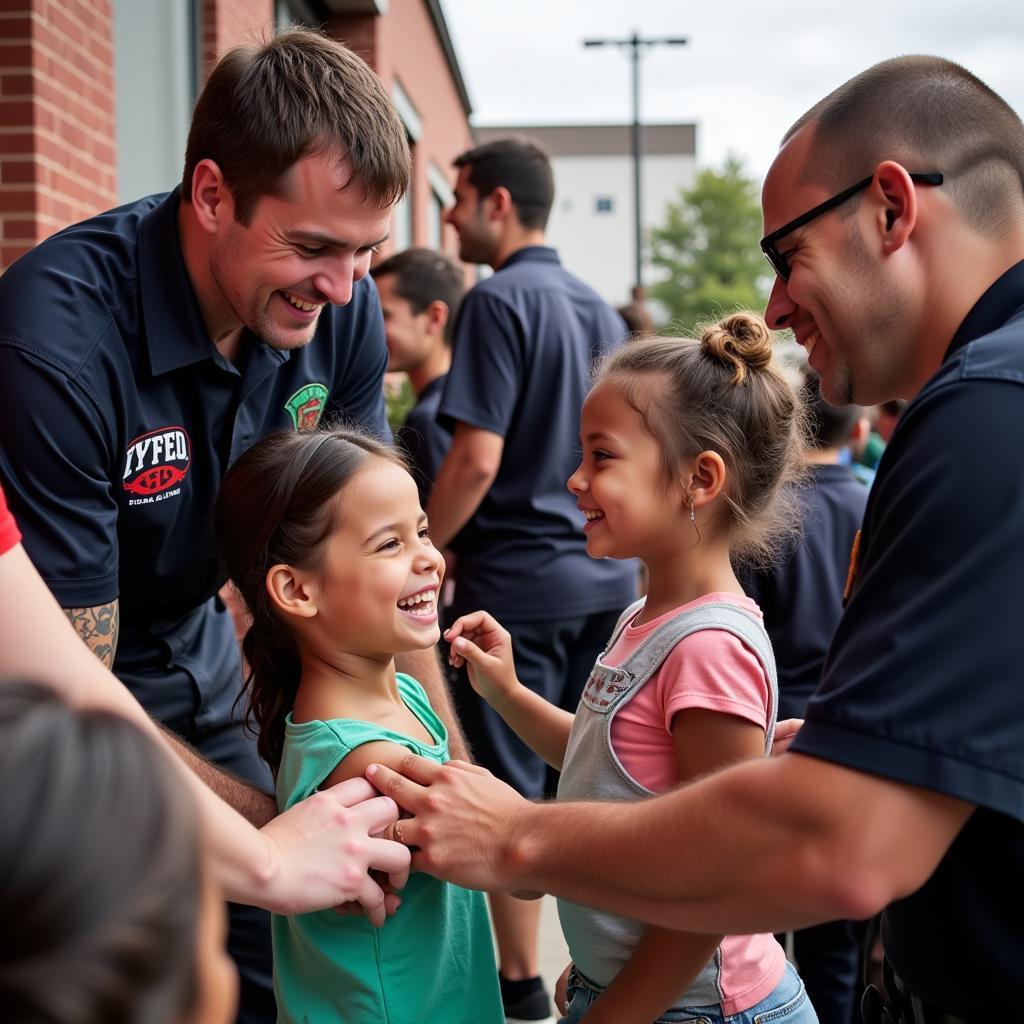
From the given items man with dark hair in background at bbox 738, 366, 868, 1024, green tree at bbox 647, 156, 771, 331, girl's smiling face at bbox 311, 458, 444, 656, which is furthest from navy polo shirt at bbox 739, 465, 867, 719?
green tree at bbox 647, 156, 771, 331

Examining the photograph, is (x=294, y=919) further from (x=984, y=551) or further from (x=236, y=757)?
(x=984, y=551)

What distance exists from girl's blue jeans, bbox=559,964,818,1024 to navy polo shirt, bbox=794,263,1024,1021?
436 mm

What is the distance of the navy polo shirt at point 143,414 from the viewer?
220 centimetres

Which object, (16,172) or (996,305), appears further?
(16,172)

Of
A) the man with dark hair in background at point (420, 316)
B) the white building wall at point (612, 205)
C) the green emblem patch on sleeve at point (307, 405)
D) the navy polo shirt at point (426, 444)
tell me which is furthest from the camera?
the white building wall at point (612, 205)

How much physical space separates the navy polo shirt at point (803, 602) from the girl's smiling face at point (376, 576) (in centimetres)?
155

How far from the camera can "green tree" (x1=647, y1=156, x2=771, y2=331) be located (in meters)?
49.7

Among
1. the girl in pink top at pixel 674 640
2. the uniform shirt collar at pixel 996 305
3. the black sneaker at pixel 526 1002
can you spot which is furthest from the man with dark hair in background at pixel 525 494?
the uniform shirt collar at pixel 996 305

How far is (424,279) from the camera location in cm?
552

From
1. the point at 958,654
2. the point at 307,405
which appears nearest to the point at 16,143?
the point at 307,405

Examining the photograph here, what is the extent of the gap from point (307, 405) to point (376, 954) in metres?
1.35

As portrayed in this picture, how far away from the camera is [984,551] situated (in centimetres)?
139

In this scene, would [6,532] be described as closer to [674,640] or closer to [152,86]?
[674,640]

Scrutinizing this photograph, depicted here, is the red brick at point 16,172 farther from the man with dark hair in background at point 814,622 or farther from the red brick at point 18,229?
the man with dark hair in background at point 814,622
